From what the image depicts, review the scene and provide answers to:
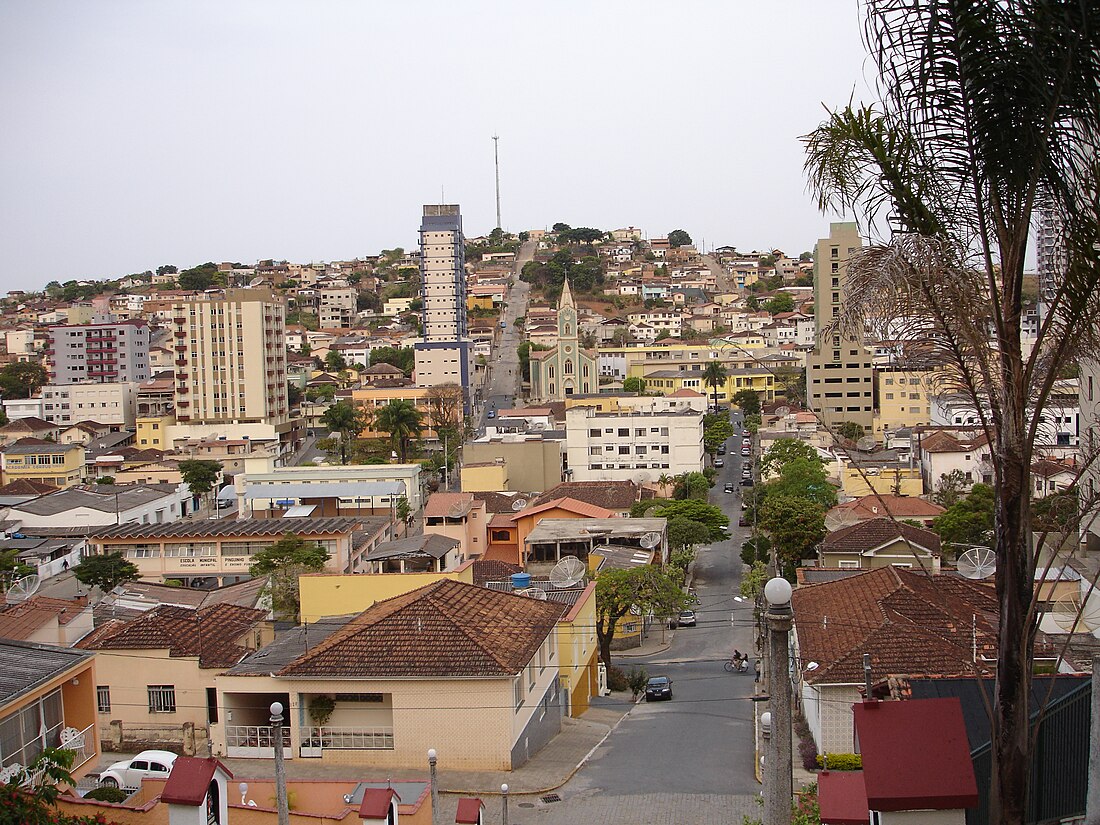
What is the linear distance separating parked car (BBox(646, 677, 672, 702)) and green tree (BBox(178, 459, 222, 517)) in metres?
28.8

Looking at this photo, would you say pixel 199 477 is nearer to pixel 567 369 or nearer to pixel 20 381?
pixel 567 369

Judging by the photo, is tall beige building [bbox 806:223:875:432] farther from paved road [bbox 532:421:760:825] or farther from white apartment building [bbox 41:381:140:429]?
white apartment building [bbox 41:381:140:429]

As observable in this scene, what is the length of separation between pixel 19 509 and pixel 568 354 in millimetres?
34866

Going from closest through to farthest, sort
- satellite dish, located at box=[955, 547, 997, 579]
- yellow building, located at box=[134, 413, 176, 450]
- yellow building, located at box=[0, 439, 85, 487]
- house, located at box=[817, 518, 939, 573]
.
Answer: satellite dish, located at box=[955, 547, 997, 579]
house, located at box=[817, 518, 939, 573]
yellow building, located at box=[0, 439, 85, 487]
yellow building, located at box=[134, 413, 176, 450]

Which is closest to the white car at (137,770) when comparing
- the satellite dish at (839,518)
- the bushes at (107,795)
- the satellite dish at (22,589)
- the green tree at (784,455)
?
the bushes at (107,795)

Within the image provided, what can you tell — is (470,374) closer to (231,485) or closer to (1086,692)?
(231,485)

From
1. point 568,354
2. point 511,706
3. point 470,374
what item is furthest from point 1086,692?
point 470,374

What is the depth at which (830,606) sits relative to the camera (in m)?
15.7

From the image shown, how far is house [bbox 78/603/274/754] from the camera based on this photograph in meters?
13.2

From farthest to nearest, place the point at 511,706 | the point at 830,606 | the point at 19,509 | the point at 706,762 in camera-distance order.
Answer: the point at 19,509 < the point at 830,606 < the point at 706,762 < the point at 511,706

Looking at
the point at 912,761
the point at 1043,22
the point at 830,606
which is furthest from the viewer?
the point at 830,606

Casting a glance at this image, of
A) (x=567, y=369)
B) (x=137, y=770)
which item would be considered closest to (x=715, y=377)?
(x=567, y=369)

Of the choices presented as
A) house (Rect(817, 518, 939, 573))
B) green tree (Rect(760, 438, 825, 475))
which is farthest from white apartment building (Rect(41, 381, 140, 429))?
house (Rect(817, 518, 939, 573))

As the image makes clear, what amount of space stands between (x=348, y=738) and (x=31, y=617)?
7.23 meters
